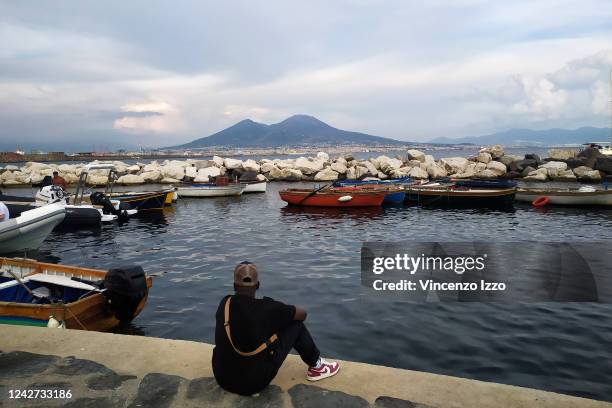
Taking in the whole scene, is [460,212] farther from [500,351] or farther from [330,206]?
[500,351]

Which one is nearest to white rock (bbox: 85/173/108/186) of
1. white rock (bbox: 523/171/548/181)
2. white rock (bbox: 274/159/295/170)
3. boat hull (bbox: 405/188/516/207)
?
white rock (bbox: 274/159/295/170)

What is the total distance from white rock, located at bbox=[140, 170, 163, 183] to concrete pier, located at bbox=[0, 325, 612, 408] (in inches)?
1916

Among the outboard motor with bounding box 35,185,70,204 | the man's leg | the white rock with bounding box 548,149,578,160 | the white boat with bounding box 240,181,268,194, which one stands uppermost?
the white rock with bounding box 548,149,578,160

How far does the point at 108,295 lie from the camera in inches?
347

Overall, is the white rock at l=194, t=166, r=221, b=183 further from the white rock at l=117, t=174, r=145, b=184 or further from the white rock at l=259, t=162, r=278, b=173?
the white rock at l=259, t=162, r=278, b=173

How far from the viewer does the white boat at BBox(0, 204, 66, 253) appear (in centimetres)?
1523

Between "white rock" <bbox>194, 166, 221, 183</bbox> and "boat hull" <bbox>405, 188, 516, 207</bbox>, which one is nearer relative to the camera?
"boat hull" <bbox>405, 188, 516, 207</bbox>

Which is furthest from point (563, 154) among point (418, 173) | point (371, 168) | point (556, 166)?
point (371, 168)

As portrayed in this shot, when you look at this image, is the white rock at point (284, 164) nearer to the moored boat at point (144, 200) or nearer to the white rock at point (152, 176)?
the white rock at point (152, 176)

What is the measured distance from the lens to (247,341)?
4508 mm

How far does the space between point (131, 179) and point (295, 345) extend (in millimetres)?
50857

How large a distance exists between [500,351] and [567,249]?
1222cm

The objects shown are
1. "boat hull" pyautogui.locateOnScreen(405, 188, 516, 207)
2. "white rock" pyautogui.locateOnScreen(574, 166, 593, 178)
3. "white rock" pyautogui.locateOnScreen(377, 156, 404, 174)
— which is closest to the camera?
"boat hull" pyautogui.locateOnScreen(405, 188, 516, 207)

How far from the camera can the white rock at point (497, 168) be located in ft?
172
